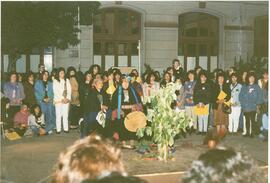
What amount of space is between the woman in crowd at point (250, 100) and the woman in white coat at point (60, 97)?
306 cm

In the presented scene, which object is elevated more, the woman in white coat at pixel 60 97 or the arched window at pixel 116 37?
the arched window at pixel 116 37

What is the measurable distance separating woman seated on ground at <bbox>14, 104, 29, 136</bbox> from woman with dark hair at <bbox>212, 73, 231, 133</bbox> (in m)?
3.30

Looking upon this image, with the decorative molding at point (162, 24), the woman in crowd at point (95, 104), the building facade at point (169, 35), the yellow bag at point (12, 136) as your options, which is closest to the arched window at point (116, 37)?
the building facade at point (169, 35)

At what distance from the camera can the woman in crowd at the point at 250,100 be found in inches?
319

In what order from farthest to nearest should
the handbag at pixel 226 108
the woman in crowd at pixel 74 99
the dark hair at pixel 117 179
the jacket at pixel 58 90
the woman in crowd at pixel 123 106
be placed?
the woman in crowd at pixel 74 99, the handbag at pixel 226 108, the jacket at pixel 58 90, the woman in crowd at pixel 123 106, the dark hair at pixel 117 179

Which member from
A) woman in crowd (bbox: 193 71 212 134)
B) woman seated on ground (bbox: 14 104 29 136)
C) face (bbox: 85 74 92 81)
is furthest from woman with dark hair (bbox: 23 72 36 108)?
woman in crowd (bbox: 193 71 212 134)

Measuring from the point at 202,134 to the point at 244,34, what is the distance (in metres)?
5.84

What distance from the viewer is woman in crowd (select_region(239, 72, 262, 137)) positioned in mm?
8102

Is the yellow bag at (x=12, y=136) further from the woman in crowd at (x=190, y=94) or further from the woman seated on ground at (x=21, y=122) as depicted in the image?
the woman in crowd at (x=190, y=94)

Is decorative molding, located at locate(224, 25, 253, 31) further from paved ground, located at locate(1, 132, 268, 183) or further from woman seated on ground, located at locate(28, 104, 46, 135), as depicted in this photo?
woman seated on ground, located at locate(28, 104, 46, 135)

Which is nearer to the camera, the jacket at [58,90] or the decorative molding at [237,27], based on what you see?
the jacket at [58,90]

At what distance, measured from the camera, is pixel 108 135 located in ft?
22.5

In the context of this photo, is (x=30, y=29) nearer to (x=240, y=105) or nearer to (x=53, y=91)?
(x=53, y=91)

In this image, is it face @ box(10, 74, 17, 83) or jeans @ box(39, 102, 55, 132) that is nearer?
face @ box(10, 74, 17, 83)
